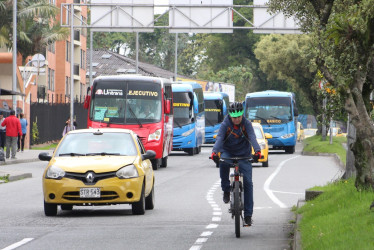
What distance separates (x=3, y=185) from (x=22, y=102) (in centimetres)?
2543

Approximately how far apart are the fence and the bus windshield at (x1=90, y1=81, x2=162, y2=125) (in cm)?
2093

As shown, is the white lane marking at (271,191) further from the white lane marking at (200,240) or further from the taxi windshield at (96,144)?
the white lane marking at (200,240)

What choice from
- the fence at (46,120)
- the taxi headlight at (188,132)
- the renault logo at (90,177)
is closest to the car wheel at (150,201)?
the renault logo at (90,177)

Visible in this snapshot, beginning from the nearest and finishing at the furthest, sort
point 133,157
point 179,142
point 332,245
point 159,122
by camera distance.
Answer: point 332,245 → point 133,157 → point 159,122 → point 179,142

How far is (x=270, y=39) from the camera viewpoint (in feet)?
261

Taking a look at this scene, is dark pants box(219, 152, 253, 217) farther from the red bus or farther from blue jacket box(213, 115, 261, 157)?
the red bus

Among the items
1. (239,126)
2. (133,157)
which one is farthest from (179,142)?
(239,126)

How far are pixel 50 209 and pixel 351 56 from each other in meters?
5.62

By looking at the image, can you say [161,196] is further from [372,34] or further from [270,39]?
[270,39]

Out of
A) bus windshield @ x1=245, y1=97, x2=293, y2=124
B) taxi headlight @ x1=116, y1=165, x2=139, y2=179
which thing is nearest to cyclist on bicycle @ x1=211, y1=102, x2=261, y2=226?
taxi headlight @ x1=116, y1=165, x2=139, y2=179

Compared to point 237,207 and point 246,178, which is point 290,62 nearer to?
point 246,178

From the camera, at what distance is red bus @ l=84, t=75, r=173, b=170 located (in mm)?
33844

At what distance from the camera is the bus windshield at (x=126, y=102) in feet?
111

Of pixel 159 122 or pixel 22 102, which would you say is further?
pixel 22 102
